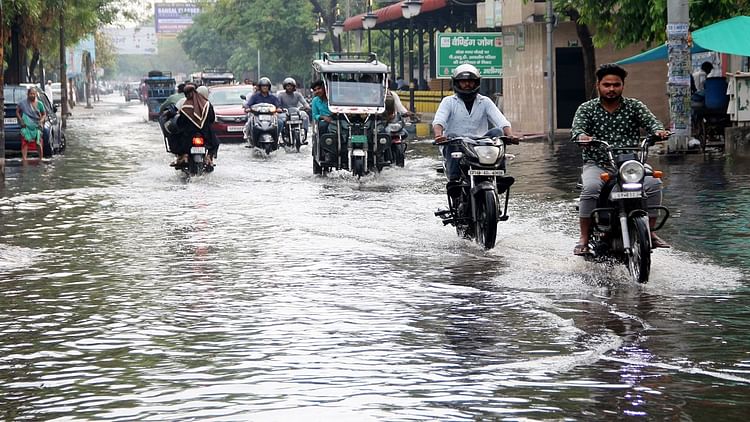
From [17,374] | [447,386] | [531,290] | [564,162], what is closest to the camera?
[447,386]

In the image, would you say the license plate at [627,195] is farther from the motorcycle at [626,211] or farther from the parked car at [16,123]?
the parked car at [16,123]

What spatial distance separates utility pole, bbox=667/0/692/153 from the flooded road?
6387 mm

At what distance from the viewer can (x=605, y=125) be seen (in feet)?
35.8

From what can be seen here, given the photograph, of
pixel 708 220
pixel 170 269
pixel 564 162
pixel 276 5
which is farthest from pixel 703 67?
pixel 276 5

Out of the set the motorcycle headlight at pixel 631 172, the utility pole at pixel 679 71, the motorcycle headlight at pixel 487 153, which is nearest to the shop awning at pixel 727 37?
the utility pole at pixel 679 71

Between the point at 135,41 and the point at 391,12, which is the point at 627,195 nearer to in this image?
the point at 391,12

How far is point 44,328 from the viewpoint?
8.84m

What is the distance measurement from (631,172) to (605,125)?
0.74m

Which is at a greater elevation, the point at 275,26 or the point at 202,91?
the point at 275,26

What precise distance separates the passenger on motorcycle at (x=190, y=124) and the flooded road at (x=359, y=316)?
475 cm

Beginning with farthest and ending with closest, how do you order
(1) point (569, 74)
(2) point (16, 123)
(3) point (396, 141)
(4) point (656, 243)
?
(1) point (569, 74) < (2) point (16, 123) < (3) point (396, 141) < (4) point (656, 243)

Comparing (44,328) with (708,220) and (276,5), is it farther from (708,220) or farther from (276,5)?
(276,5)

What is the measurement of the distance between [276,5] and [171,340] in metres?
75.0

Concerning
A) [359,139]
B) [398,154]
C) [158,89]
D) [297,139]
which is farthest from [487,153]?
[158,89]
